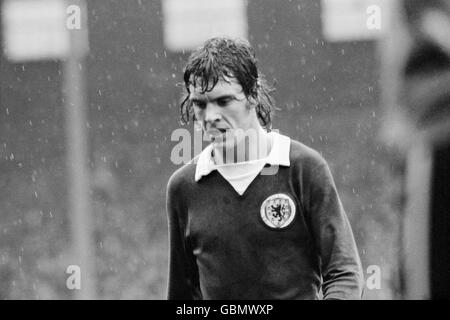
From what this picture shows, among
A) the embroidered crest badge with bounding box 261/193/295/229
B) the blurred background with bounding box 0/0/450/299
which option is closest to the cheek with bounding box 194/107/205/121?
the embroidered crest badge with bounding box 261/193/295/229

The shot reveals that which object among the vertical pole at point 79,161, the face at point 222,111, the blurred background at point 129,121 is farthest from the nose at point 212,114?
the vertical pole at point 79,161

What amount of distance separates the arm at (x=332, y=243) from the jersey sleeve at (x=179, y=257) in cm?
28

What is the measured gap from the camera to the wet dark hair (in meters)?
1.68

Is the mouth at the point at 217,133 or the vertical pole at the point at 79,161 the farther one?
the vertical pole at the point at 79,161

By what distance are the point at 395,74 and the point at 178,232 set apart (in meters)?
0.67

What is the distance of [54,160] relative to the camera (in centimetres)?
610

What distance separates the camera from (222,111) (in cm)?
167

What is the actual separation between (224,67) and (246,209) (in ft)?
0.95

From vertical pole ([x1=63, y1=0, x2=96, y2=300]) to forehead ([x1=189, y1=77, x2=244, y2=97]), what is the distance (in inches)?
134

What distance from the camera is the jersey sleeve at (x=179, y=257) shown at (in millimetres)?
1769

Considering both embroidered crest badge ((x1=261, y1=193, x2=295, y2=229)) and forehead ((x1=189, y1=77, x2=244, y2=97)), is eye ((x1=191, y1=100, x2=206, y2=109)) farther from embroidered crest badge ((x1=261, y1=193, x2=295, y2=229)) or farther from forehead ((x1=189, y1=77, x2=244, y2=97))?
embroidered crest badge ((x1=261, y1=193, x2=295, y2=229))

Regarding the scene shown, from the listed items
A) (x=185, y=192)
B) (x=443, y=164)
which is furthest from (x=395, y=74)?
(x=185, y=192)

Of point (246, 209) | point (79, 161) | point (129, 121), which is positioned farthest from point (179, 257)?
point (129, 121)

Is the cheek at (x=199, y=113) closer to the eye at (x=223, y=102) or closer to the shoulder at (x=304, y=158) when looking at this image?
the eye at (x=223, y=102)
